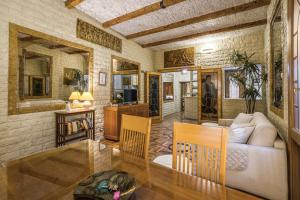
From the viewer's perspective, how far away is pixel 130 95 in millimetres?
5324

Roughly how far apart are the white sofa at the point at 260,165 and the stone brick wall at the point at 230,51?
3.51 metres

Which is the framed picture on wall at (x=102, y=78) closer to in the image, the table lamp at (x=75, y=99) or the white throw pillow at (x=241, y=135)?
the table lamp at (x=75, y=99)

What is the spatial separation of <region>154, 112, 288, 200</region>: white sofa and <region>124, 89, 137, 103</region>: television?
130 inches

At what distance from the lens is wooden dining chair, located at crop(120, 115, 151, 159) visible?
144cm

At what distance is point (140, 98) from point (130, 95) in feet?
2.54

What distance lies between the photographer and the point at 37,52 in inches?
117

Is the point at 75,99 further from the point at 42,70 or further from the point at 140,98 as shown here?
the point at 140,98

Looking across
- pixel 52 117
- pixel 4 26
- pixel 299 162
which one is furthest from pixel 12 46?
pixel 299 162

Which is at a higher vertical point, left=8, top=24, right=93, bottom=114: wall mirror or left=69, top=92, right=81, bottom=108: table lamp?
left=8, top=24, right=93, bottom=114: wall mirror

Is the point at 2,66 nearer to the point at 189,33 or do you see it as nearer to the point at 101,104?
the point at 101,104

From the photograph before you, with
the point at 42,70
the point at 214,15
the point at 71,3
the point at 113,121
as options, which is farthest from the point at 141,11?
the point at 113,121

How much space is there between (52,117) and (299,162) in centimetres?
371

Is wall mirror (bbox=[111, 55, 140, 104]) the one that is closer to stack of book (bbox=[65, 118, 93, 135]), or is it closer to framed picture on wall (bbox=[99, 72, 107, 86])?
framed picture on wall (bbox=[99, 72, 107, 86])

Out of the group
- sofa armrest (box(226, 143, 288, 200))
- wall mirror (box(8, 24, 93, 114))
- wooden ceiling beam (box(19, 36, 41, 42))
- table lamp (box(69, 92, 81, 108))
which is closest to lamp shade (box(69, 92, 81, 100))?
table lamp (box(69, 92, 81, 108))
